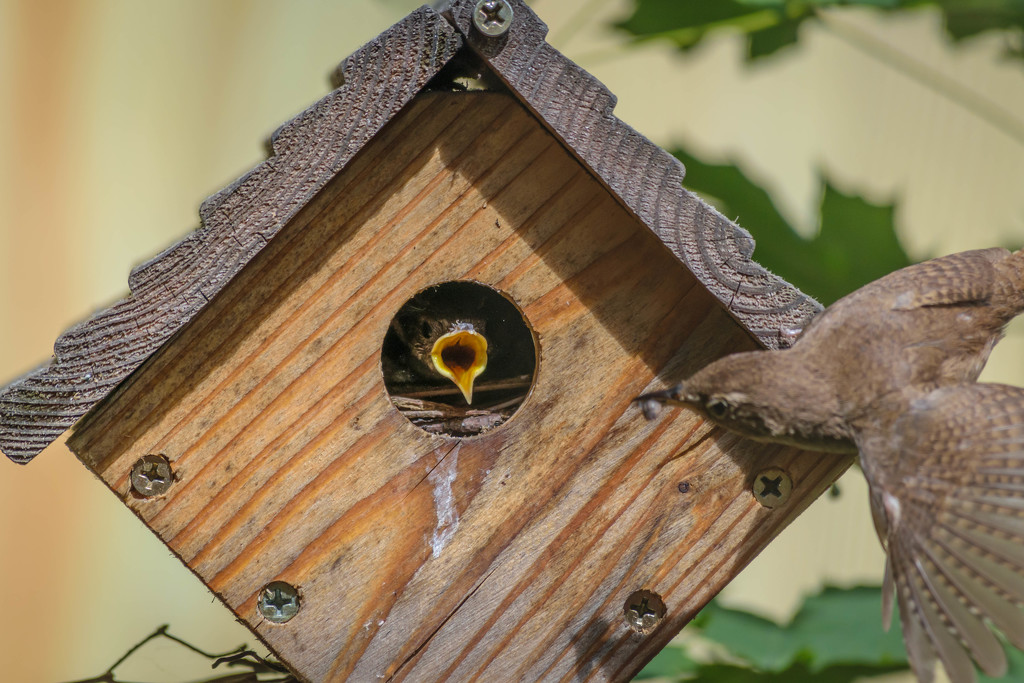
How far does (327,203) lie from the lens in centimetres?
156

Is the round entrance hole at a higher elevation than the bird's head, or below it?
higher

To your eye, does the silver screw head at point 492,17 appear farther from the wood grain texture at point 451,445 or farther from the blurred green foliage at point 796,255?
the blurred green foliage at point 796,255

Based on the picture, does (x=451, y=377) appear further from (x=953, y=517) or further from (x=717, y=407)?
(x=953, y=517)

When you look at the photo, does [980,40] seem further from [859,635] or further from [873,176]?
[859,635]

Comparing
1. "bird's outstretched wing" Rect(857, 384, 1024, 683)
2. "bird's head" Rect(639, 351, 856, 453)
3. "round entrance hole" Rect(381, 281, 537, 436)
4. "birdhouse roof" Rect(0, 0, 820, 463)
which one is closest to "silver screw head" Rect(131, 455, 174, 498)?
"birdhouse roof" Rect(0, 0, 820, 463)

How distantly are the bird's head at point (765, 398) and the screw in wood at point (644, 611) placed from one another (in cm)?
40

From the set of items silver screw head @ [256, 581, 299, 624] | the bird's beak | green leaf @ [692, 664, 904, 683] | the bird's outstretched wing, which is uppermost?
the bird's beak

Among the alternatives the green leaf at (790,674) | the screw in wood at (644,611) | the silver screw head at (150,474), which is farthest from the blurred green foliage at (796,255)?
the silver screw head at (150,474)

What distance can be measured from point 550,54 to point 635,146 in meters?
0.19

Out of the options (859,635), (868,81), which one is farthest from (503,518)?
(868,81)

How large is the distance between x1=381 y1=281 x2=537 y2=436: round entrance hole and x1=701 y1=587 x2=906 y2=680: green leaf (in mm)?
801

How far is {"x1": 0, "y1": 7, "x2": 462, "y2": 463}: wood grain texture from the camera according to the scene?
4.65 feet

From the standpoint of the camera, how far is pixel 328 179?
1439 millimetres

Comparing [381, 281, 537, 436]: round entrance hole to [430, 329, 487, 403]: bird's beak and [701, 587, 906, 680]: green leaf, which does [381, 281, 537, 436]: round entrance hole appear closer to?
[430, 329, 487, 403]: bird's beak
